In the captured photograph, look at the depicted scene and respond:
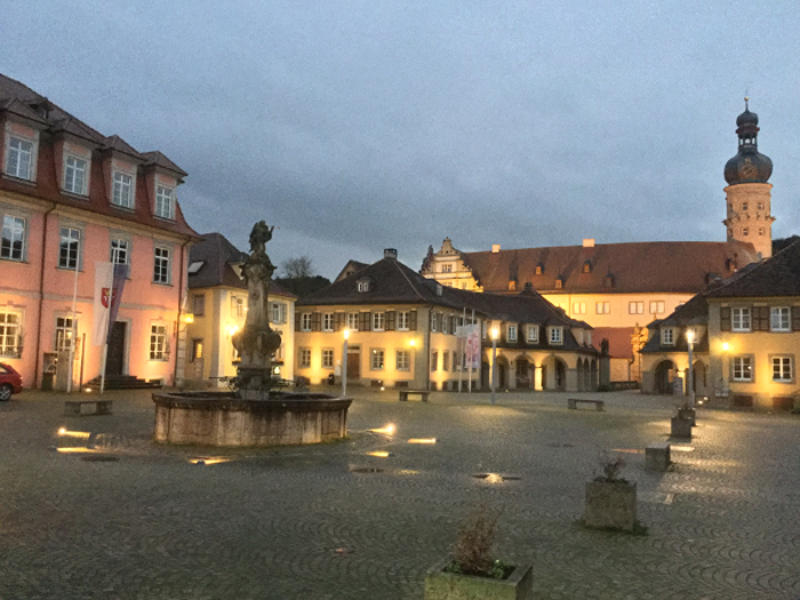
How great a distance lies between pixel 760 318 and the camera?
38125 mm

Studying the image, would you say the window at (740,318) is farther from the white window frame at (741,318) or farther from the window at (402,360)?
the window at (402,360)

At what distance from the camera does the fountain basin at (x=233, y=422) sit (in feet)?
44.9

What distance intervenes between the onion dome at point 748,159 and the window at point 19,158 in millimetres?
85210

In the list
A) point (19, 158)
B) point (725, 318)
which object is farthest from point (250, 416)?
point (725, 318)

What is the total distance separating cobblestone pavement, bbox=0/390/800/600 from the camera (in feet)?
19.1

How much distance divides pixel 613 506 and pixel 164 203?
105 ft

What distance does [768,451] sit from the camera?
645 inches

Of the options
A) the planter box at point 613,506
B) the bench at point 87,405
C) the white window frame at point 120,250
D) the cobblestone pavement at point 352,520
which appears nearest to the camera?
the cobblestone pavement at point 352,520

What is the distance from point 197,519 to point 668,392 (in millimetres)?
55236

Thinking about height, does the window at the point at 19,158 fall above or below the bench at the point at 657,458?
above

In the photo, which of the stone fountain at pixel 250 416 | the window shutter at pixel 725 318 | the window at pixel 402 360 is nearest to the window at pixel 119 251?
the stone fountain at pixel 250 416

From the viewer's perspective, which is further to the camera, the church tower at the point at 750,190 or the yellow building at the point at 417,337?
the church tower at the point at 750,190

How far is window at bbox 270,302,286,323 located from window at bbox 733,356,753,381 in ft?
92.6

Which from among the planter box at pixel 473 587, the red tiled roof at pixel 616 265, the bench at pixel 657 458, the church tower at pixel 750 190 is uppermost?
the church tower at pixel 750 190
